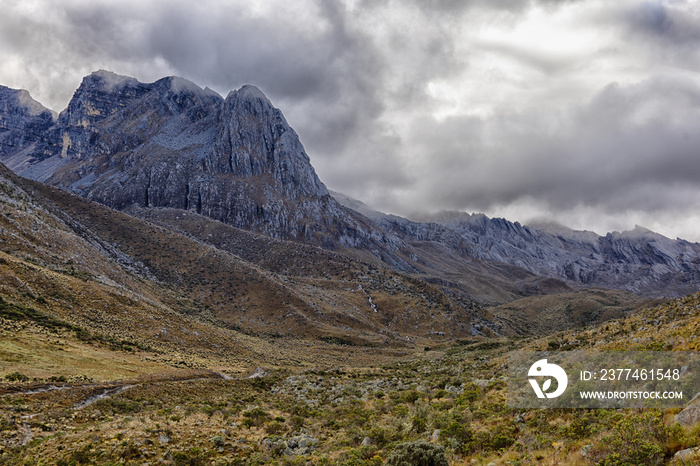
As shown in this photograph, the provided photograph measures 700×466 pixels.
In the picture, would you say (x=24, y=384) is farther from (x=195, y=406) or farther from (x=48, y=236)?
(x=48, y=236)

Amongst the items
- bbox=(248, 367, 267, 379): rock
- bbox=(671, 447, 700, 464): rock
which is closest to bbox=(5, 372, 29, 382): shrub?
bbox=(248, 367, 267, 379): rock

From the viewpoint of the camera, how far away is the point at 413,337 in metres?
85.5

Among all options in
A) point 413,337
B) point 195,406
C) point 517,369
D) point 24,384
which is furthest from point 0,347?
point 413,337

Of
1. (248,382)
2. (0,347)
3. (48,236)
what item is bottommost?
(248,382)

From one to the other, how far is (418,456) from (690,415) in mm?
7620

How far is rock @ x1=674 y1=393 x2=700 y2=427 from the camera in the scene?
915cm

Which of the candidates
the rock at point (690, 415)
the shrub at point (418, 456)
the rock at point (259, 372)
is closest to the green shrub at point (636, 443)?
the rock at point (690, 415)

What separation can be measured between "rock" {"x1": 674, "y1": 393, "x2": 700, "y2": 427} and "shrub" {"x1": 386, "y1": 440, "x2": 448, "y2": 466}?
6.61 m

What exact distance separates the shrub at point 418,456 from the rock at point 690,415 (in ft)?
21.7

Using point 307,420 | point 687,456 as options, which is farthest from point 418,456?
point 307,420

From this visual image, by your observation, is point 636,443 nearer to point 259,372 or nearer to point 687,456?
point 687,456

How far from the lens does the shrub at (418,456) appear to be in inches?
429

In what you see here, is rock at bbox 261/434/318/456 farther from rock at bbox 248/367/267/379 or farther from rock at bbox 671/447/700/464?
rock at bbox 248/367/267/379

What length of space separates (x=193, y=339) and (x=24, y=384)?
29956 millimetres
